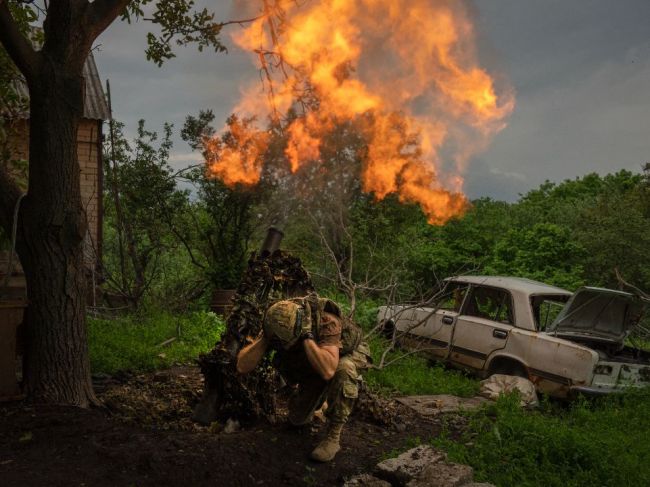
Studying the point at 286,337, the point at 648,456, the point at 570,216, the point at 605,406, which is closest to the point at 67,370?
the point at 286,337

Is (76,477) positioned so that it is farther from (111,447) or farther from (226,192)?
(226,192)

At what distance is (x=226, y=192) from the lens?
13.1m

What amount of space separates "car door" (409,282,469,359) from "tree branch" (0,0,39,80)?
575cm

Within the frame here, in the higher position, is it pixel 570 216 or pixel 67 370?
pixel 570 216

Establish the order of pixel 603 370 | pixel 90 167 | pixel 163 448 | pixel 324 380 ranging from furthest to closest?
pixel 90 167 → pixel 603 370 → pixel 324 380 → pixel 163 448

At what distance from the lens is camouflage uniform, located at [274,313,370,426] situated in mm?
4578

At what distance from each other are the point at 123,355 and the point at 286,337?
4070mm

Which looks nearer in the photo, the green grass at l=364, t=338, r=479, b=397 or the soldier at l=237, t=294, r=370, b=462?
the soldier at l=237, t=294, r=370, b=462

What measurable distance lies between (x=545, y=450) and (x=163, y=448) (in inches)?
122

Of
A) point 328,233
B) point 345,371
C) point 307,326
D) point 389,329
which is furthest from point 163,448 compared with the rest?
point 328,233

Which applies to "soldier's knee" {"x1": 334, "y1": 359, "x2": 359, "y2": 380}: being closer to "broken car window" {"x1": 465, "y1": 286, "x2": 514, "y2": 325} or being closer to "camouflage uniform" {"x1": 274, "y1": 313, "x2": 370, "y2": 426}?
"camouflage uniform" {"x1": 274, "y1": 313, "x2": 370, "y2": 426}

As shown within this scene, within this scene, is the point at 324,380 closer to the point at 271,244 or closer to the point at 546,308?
the point at 271,244

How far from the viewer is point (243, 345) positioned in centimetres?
527

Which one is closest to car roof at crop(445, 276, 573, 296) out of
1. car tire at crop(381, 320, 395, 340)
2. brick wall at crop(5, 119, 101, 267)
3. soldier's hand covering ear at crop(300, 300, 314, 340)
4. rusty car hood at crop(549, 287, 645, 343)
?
rusty car hood at crop(549, 287, 645, 343)
